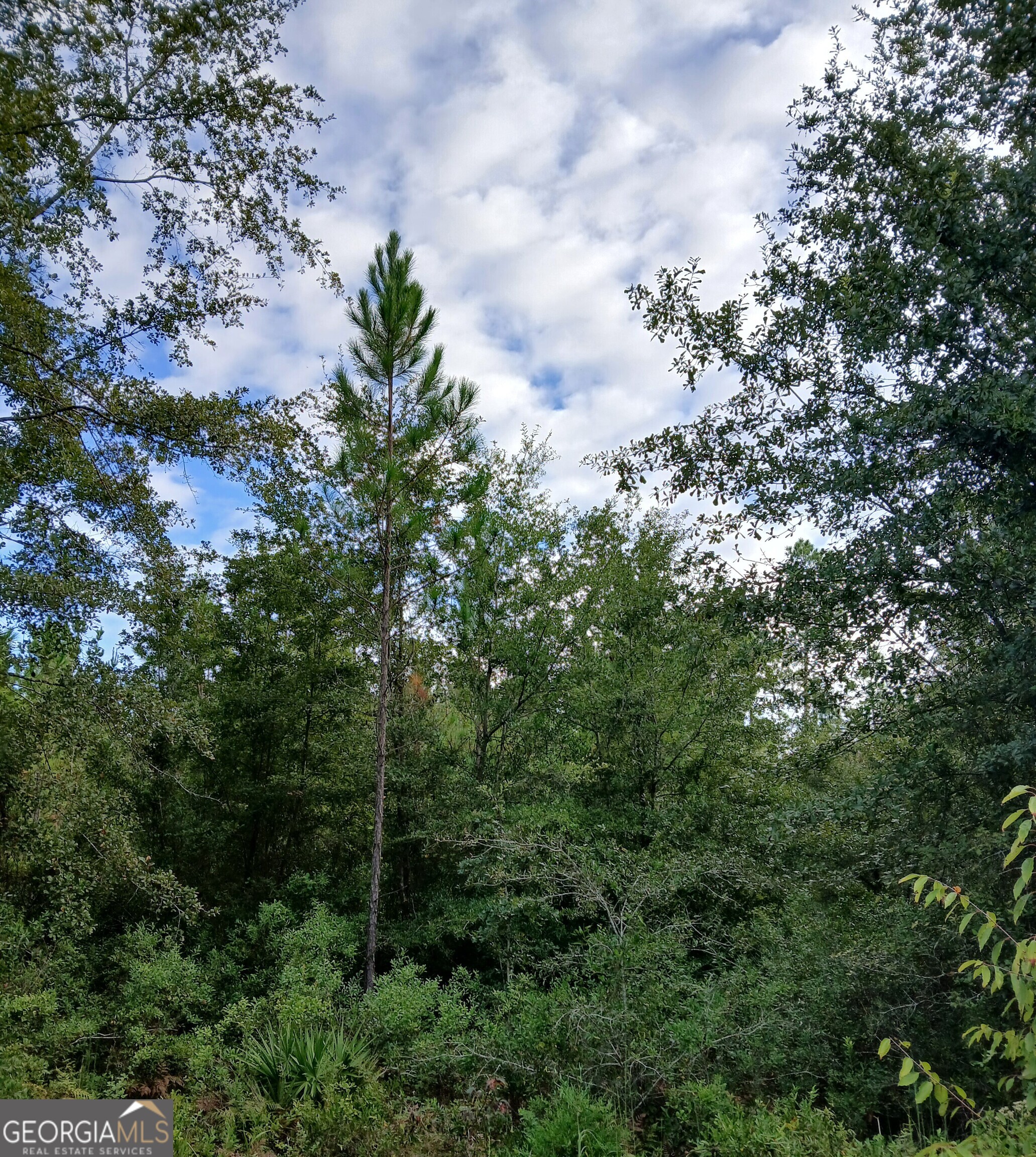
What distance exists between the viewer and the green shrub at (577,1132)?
3307 millimetres

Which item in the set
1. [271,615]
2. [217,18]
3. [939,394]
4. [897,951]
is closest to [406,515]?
[271,615]

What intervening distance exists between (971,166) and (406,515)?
5.71m

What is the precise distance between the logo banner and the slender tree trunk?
9.92ft

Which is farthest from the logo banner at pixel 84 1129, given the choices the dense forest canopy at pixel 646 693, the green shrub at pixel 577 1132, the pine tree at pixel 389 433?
the pine tree at pixel 389 433

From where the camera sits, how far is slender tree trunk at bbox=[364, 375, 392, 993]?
276 inches

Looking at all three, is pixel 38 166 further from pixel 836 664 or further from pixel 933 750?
pixel 933 750

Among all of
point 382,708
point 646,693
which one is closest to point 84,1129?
point 382,708

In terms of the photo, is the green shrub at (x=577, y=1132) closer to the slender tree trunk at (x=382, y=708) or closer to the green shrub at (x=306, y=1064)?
the green shrub at (x=306, y=1064)

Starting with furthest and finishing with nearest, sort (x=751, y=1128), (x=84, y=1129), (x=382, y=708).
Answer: (x=382, y=708) < (x=84, y=1129) < (x=751, y=1128)

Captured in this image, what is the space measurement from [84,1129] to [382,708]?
14.0 ft

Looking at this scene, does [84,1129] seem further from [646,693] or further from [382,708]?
[646,693]

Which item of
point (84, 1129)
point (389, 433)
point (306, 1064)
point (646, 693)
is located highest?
point (389, 433)

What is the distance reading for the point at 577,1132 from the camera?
3.39m

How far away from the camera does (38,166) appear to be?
4.38 metres
